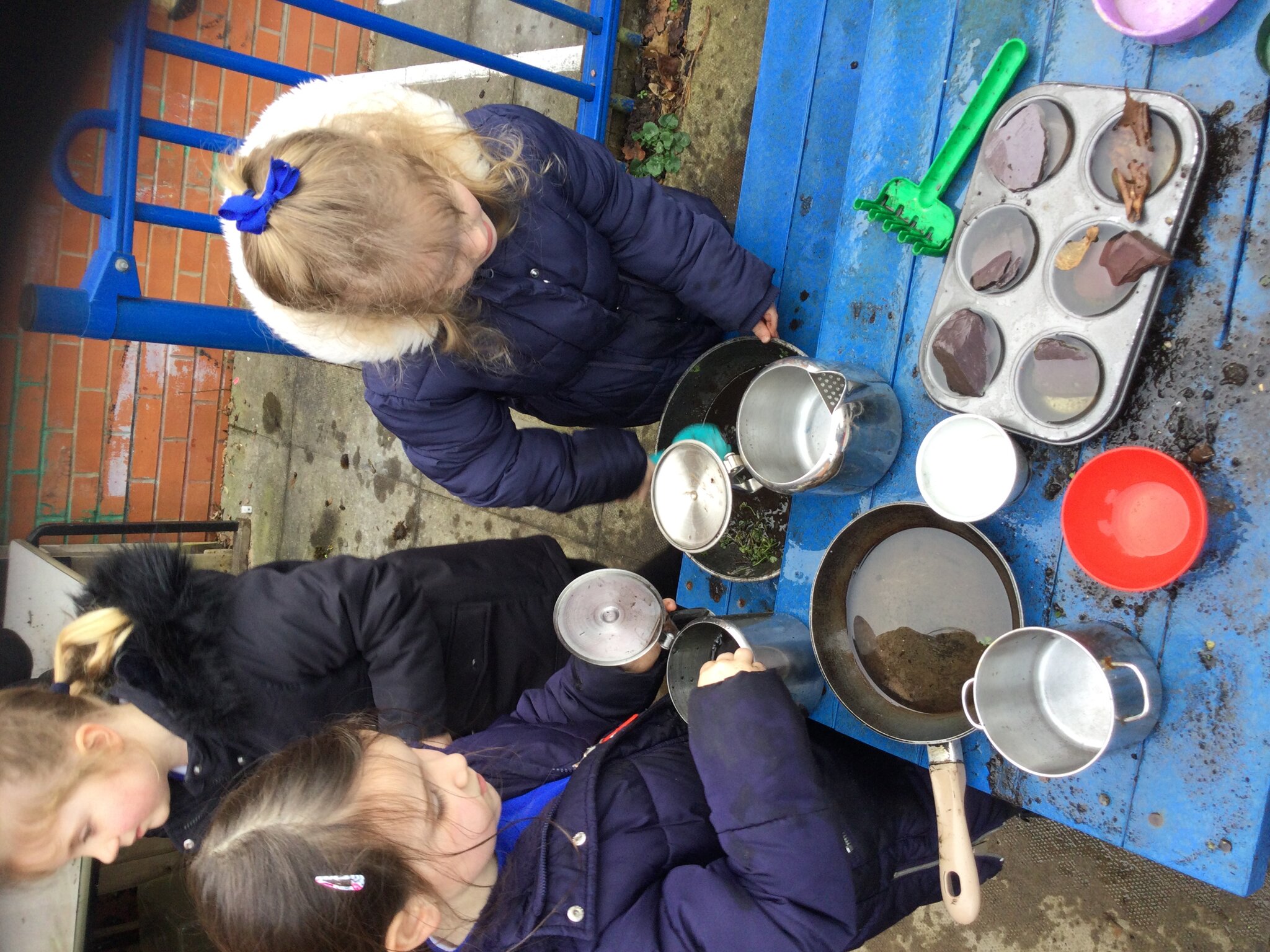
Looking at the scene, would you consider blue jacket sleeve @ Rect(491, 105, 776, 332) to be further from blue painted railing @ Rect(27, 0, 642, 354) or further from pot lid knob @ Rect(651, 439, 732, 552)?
blue painted railing @ Rect(27, 0, 642, 354)

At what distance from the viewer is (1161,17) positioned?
1238 mm

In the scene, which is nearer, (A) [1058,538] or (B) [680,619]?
(A) [1058,538]

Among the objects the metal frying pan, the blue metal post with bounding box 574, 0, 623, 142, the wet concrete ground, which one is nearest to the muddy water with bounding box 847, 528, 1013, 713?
the metal frying pan

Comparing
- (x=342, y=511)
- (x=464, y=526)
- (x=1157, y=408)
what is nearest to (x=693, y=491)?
(x=1157, y=408)

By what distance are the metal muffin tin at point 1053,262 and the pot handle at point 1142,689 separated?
350 mm

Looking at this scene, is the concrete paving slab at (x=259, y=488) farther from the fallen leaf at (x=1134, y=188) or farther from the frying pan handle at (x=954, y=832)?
the fallen leaf at (x=1134, y=188)

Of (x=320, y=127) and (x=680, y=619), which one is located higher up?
(x=320, y=127)

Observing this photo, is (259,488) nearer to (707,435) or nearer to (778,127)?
(707,435)

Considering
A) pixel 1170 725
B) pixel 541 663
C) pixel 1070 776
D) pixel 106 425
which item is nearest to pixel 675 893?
pixel 1070 776

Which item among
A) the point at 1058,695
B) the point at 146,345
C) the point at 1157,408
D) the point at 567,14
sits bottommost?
the point at 1058,695

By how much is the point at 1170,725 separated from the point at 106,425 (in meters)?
4.45

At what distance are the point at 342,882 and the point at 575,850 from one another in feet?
1.29

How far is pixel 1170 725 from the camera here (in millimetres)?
1224

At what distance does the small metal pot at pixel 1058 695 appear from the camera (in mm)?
1210
